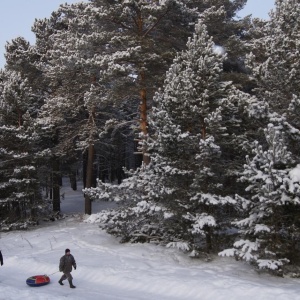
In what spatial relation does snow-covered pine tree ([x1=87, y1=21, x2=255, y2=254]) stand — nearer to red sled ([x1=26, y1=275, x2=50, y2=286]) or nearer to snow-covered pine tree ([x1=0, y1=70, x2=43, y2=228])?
red sled ([x1=26, y1=275, x2=50, y2=286])

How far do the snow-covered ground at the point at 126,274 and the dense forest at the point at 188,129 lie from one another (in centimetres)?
76

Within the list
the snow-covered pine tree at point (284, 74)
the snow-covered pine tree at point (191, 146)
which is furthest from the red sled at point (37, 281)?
the snow-covered pine tree at point (284, 74)

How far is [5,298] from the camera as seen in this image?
11852 millimetres

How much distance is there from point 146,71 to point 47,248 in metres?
10.4

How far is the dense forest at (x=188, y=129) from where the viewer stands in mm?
13039

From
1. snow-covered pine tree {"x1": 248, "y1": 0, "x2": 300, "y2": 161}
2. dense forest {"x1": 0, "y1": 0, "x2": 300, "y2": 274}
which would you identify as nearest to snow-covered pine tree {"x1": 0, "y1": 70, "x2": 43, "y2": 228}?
dense forest {"x1": 0, "y1": 0, "x2": 300, "y2": 274}

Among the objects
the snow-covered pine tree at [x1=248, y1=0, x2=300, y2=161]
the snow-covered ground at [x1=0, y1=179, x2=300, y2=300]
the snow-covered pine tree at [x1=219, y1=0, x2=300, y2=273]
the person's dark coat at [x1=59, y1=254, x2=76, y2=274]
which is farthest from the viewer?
the snow-covered pine tree at [x1=248, y1=0, x2=300, y2=161]

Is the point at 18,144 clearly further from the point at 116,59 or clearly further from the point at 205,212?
the point at 205,212

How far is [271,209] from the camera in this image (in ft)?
40.9

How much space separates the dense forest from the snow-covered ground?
76cm

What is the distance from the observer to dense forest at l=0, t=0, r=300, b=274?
1304 cm

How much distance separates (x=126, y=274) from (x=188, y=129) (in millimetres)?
6427

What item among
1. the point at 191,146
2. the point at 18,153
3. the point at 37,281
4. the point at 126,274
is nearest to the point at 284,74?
the point at 191,146

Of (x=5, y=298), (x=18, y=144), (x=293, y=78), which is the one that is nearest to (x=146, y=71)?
(x=293, y=78)
